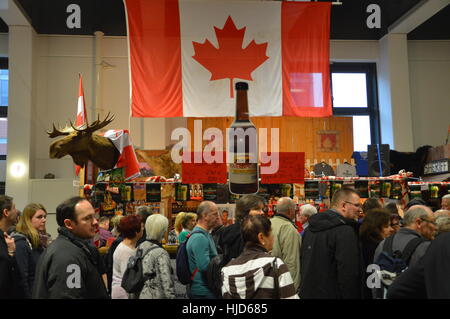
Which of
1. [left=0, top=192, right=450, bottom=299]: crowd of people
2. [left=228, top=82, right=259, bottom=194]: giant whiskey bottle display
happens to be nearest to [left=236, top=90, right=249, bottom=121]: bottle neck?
[left=228, top=82, right=259, bottom=194]: giant whiskey bottle display

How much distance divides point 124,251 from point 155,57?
4343 millimetres

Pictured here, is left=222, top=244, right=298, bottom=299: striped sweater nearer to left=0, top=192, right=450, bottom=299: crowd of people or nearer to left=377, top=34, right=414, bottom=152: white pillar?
left=0, top=192, right=450, bottom=299: crowd of people

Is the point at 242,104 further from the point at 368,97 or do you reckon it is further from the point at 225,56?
the point at 368,97

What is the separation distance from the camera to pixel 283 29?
8.26m

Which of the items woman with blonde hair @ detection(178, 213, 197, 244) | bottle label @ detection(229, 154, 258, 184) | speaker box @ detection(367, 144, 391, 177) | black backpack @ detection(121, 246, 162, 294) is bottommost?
black backpack @ detection(121, 246, 162, 294)

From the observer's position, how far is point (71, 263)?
2.71 metres

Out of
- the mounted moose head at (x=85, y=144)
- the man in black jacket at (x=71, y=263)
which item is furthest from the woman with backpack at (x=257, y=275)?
the mounted moose head at (x=85, y=144)

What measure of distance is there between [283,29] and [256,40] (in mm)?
495

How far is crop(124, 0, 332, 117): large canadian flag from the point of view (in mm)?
7961

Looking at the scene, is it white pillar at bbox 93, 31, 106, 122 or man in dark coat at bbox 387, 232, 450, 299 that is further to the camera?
white pillar at bbox 93, 31, 106, 122

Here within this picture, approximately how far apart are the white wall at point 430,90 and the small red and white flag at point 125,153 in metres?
8.96

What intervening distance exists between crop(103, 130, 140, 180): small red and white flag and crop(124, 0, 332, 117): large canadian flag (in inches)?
60.7
